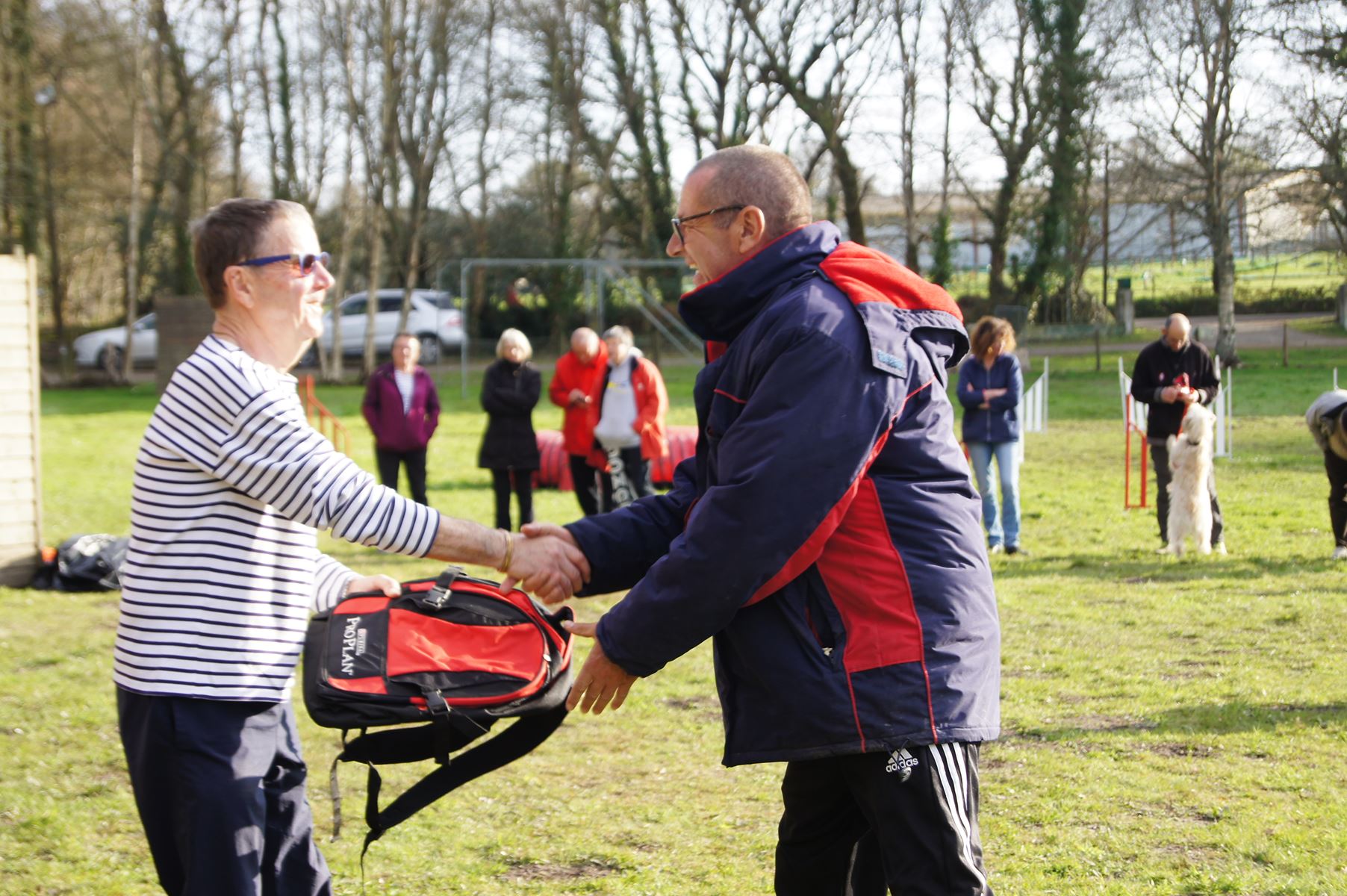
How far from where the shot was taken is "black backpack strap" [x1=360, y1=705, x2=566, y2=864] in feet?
10.0

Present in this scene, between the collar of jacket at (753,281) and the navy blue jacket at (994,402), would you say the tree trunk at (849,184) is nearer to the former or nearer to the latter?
the navy blue jacket at (994,402)

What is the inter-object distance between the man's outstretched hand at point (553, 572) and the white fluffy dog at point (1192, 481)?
8.24 metres

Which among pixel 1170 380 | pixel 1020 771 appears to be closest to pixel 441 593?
pixel 1020 771

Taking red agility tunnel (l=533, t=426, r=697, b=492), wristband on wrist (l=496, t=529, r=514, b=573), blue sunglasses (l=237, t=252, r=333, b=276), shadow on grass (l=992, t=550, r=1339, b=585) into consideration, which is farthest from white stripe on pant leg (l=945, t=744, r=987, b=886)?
red agility tunnel (l=533, t=426, r=697, b=492)

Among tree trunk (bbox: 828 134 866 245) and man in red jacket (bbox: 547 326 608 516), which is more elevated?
tree trunk (bbox: 828 134 866 245)

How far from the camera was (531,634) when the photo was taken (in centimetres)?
303

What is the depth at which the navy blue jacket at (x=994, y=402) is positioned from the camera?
418 inches

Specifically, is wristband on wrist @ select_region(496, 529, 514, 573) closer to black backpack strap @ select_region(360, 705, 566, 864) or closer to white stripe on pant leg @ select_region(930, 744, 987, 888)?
black backpack strap @ select_region(360, 705, 566, 864)

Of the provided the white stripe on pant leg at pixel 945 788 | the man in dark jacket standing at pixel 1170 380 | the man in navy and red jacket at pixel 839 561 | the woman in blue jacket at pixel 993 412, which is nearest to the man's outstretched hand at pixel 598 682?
the man in navy and red jacket at pixel 839 561

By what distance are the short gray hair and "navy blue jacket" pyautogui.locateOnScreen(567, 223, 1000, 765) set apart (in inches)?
4.9

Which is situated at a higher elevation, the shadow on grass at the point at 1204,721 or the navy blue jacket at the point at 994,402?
the navy blue jacket at the point at 994,402

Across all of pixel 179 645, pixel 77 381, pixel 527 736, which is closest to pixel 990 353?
pixel 527 736

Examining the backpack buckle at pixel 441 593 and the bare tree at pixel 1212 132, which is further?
the bare tree at pixel 1212 132

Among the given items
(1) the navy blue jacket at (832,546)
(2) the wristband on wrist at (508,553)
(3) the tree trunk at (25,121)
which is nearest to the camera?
(1) the navy blue jacket at (832,546)
